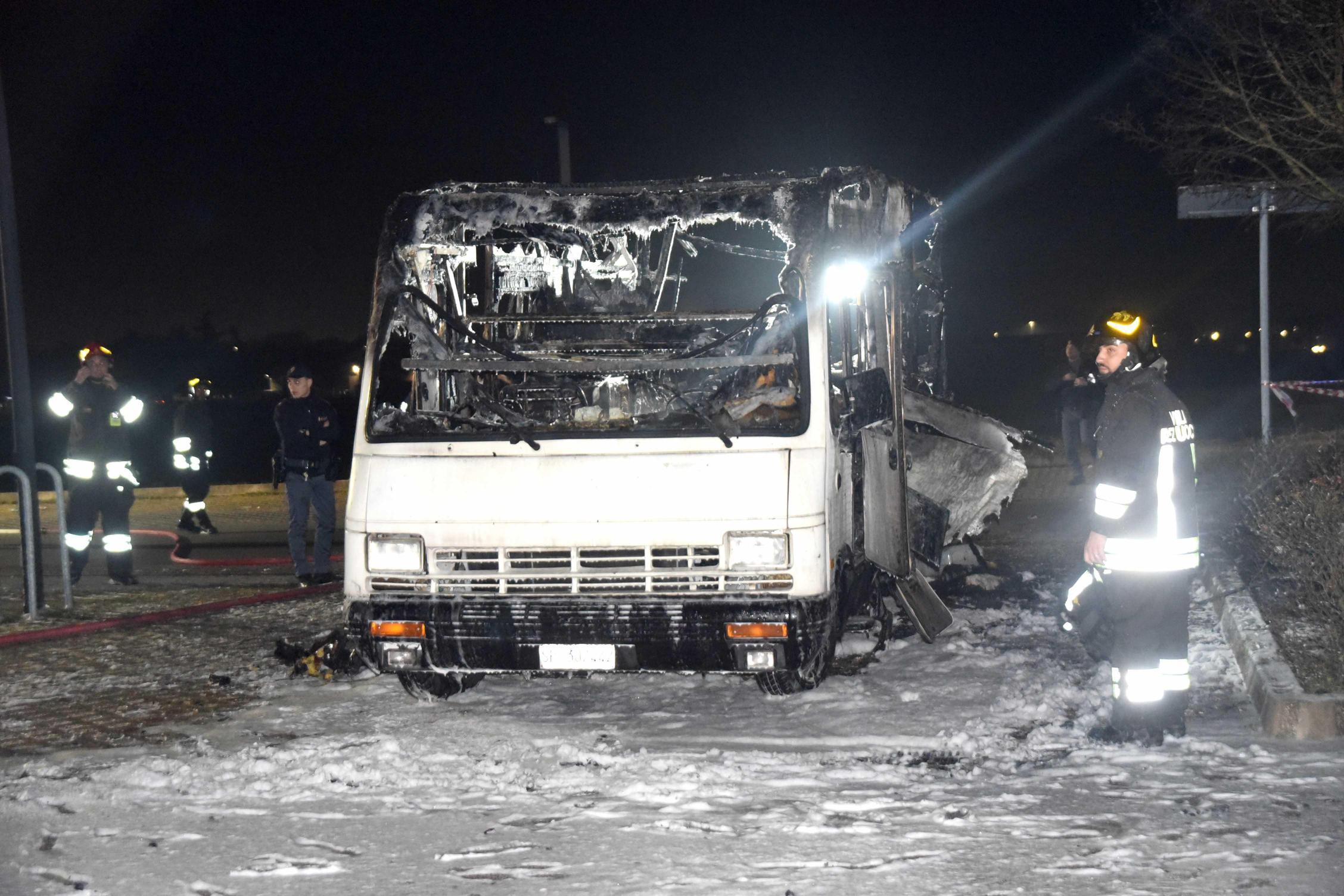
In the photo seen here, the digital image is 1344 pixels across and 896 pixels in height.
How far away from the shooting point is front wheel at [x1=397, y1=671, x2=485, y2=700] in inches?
268

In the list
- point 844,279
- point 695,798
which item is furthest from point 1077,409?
point 695,798

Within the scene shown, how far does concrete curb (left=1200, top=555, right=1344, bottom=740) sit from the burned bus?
1.49 meters

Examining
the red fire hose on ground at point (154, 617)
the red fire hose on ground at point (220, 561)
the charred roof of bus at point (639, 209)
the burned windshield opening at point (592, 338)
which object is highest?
the charred roof of bus at point (639, 209)

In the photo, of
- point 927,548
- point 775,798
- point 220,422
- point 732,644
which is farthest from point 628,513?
point 220,422

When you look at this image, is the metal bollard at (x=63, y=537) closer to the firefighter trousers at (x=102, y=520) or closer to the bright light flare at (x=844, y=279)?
the firefighter trousers at (x=102, y=520)

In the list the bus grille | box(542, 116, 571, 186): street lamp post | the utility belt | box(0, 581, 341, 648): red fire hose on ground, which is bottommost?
box(0, 581, 341, 648): red fire hose on ground

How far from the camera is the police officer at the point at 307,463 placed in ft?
34.1

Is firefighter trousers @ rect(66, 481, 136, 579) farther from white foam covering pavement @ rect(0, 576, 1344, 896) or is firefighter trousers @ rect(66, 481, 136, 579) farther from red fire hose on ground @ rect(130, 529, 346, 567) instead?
white foam covering pavement @ rect(0, 576, 1344, 896)

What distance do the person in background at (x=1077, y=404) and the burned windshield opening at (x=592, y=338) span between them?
27.8ft

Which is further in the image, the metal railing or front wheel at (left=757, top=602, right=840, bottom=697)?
the metal railing

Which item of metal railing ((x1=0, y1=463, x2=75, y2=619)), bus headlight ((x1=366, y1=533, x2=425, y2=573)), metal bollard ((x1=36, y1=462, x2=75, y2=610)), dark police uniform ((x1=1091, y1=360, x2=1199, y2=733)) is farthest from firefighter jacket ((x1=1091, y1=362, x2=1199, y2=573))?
metal bollard ((x1=36, y1=462, x2=75, y2=610))

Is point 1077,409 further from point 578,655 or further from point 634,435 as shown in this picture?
point 578,655

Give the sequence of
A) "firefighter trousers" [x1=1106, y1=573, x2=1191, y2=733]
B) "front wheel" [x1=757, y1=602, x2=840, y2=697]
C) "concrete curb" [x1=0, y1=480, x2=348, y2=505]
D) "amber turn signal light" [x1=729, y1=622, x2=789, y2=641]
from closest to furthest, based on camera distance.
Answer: "firefighter trousers" [x1=1106, y1=573, x2=1191, y2=733] < "amber turn signal light" [x1=729, y1=622, x2=789, y2=641] < "front wheel" [x1=757, y1=602, x2=840, y2=697] < "concrete curb" [x1=0, y1=480, x2=348, y2=505]

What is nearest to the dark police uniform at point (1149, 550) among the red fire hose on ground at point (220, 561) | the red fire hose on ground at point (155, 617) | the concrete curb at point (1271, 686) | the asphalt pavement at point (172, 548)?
the concrete curb at point (1271, 686)
